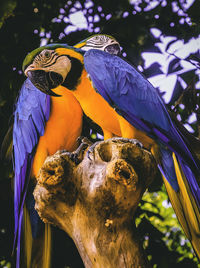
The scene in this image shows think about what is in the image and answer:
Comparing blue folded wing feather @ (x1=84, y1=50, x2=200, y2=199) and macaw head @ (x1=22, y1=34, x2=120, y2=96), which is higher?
macaw head @ (x1=22, y1=34, x2=120, y2=96)

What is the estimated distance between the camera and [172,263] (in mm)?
2857

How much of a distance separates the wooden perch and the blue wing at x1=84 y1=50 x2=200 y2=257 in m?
0.28

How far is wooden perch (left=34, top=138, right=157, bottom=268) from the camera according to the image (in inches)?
55.4

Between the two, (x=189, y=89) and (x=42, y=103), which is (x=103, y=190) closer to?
(x=42, y=103)

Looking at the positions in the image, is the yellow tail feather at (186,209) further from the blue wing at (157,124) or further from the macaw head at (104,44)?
the macaw head at (104,44)

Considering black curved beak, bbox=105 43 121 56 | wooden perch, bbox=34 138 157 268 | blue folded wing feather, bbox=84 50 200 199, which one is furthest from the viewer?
black curved beak, bbox=105 43 121 56

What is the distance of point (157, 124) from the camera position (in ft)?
6.05

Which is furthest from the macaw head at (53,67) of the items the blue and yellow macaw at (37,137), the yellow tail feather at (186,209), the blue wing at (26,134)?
the yellow tail feather at (186,209)

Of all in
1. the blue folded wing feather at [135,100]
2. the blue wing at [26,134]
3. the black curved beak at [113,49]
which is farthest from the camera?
the black curved beak at [113,49]

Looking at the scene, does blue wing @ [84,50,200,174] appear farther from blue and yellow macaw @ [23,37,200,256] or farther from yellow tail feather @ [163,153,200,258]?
yellow tail feather @ [163,153,200,258]

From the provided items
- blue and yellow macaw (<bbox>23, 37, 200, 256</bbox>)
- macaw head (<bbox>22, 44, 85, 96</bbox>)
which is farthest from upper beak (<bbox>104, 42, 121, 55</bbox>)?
macaw head (<bbox>22, 44, 85, 96</bbox>)

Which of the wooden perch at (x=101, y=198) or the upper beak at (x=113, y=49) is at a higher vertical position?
the upper beak at (x=113, y=49)

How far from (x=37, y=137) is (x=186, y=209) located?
3.32ft

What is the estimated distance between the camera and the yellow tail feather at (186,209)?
1.68 metres
